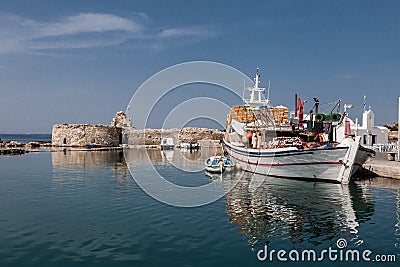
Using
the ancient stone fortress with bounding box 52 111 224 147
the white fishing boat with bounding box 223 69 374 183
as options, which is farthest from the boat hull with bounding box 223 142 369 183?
the ancient stone fortress with bounding box 52 111 224 147

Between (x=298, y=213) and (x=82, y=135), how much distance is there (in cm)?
7171

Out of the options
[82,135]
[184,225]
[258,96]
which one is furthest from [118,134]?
[184,225]

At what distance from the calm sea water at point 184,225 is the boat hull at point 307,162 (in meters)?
2.18

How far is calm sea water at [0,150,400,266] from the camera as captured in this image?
36.3 feet

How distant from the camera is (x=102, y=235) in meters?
13.0

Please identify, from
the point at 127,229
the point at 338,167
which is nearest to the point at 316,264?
the point at 127,229

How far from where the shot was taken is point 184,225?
14.7 metres

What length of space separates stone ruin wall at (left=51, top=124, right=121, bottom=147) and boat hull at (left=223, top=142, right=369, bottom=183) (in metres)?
57.1

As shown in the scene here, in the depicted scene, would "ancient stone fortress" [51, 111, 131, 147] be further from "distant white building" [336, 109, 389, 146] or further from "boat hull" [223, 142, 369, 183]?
"boat hull" [223, 142, 369, 183]

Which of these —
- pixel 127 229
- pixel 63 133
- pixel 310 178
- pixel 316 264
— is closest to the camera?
pixel 316 264

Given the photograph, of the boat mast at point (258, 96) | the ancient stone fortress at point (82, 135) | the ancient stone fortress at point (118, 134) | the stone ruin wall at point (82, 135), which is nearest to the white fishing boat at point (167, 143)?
the ancient stone fortress at point (118, 134)

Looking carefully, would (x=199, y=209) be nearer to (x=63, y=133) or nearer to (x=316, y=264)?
(x=316, y=264)

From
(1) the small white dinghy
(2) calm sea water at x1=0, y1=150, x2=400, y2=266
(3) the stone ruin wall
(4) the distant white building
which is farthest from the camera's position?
(3) the stone ruin wall

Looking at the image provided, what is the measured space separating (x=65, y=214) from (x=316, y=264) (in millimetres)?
10985
